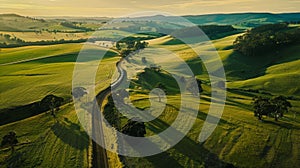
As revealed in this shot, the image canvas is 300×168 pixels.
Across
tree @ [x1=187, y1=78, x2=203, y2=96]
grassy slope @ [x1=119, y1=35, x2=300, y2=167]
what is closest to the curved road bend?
grassy slope @ [x1=119, y1=35, x2=300, y2=167]

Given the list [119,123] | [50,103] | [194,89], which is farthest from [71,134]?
[194,89]

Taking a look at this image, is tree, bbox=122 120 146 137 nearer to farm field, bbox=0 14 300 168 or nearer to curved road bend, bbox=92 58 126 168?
farm field, bbox=0 14 300 168

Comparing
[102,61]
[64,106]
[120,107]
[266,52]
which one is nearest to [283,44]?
[266,52]

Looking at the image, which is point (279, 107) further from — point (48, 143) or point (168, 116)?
point (48, 143)

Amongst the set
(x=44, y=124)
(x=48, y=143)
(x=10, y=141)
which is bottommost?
(x=48, y=143)

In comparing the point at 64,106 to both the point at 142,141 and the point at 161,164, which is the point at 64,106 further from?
the point at 161,164

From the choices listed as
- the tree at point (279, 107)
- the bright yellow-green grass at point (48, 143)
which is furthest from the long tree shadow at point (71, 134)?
the tree at point (279, 107)

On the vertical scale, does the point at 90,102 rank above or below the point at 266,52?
below
